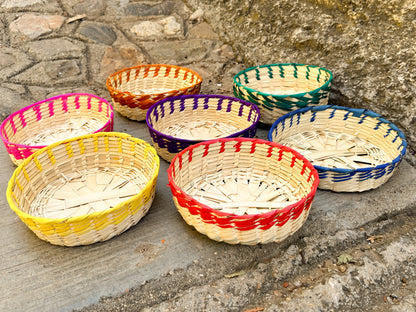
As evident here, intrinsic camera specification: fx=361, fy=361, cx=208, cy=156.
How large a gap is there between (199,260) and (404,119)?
161 centimetres

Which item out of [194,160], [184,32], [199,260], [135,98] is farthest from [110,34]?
[199,260]

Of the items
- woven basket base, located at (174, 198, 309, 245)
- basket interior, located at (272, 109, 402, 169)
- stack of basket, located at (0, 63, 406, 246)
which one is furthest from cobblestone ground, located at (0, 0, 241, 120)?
woven basket base, located at (174, 198, 309, 245)

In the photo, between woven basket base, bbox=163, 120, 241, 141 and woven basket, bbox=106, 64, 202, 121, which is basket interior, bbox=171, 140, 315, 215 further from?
woven basket, bbox=106, 64, 202, 121

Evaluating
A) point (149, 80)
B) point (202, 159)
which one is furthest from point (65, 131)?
point (202, 159)

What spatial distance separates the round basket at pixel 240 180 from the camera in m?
1.58

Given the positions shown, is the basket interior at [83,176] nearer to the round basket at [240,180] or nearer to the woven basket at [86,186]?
the woven basket at [86,186]

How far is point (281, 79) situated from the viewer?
286cm

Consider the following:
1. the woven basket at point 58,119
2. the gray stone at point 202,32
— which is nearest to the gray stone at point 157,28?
the gray stone at point 202,32

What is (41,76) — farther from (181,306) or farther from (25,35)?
(181,306)

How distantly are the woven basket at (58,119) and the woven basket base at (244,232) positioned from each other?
42.0 inches

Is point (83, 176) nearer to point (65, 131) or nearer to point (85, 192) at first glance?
point (85, 192)

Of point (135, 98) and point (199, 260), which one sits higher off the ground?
point (135, 98)

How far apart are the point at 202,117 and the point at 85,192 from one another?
3.33ft

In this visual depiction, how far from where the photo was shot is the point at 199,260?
1.62 metres
